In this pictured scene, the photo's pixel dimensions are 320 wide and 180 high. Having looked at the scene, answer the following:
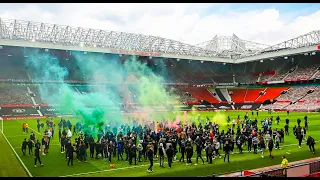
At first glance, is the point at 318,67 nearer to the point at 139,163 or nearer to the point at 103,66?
the point at 103,66

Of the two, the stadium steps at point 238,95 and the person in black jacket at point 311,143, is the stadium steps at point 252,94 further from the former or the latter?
the person in black jacket at point 311,143

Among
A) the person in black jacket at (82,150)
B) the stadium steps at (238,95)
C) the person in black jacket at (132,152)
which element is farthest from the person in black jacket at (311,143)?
the stadium steps at (238,95)

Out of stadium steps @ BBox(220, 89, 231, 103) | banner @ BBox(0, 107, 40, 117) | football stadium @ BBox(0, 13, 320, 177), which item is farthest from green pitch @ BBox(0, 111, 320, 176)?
stadium steps @ BBox(220, 89, 231, 103)

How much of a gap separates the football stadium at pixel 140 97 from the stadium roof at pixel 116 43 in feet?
0.70

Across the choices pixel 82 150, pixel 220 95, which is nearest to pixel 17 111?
pixel 82 150

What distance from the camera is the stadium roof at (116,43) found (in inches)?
2041

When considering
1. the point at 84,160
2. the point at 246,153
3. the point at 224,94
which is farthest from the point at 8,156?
the point at 224,94

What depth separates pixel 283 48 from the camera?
67312 millimetres

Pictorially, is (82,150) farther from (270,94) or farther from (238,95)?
(238,95)

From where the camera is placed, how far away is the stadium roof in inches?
2041

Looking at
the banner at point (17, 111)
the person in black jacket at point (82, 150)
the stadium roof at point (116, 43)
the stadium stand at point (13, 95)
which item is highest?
the stadium roof at point (116, 43)

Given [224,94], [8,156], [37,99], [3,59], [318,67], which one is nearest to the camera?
[8,156]

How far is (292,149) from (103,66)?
171 ft

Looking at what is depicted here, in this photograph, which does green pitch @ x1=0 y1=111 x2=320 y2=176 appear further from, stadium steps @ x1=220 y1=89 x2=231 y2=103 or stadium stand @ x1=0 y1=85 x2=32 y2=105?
stadium steps @ x1=220 y1=89 x2=231 y2=103
